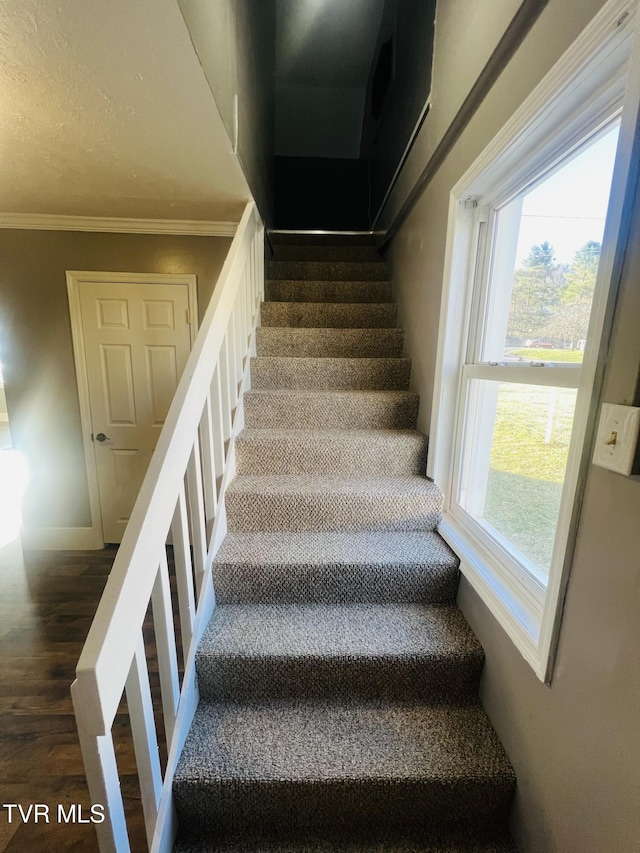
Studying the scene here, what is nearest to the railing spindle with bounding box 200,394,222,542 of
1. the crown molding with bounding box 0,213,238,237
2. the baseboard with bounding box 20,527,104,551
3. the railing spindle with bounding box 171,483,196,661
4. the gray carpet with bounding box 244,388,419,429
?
the railing spindle with bounding box 171,483,196,661

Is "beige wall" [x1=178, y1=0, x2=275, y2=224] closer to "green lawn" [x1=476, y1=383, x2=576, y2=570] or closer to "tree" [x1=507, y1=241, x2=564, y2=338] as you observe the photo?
"tree" [x1=507, y1=241, x2=564, y2=338]

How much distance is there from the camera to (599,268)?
69cm

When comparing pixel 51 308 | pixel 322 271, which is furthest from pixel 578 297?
pixel 51 308

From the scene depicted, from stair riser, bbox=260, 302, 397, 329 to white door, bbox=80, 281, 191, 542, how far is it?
2.23 feet

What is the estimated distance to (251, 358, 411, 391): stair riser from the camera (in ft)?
6.79

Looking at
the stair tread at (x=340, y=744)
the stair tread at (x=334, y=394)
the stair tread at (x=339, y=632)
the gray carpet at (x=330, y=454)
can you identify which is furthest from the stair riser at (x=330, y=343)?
the stair tread at (x=340, y=744)

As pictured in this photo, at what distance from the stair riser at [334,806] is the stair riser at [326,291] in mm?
2491

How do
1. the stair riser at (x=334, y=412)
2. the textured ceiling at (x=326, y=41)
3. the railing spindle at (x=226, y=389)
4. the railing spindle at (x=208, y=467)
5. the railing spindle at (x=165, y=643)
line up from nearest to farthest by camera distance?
the railing spindle at (x=165, y=643)
the railing spindle at (x=208, y=467)
the railing spindle at (x=226, y=389)
the stair riser at (x=334, y=412)
the textured ceiling at (x=326, y=41)

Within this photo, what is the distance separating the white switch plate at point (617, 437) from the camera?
0.63 meters

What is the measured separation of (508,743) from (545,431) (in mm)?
888

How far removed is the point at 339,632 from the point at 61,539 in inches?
101

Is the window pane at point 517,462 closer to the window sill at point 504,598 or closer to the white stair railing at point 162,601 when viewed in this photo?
the window sill at point 504,598

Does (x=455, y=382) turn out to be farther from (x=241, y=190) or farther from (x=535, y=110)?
(x=241, y=190)

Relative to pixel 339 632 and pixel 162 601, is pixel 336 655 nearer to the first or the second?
pixel 339 632
